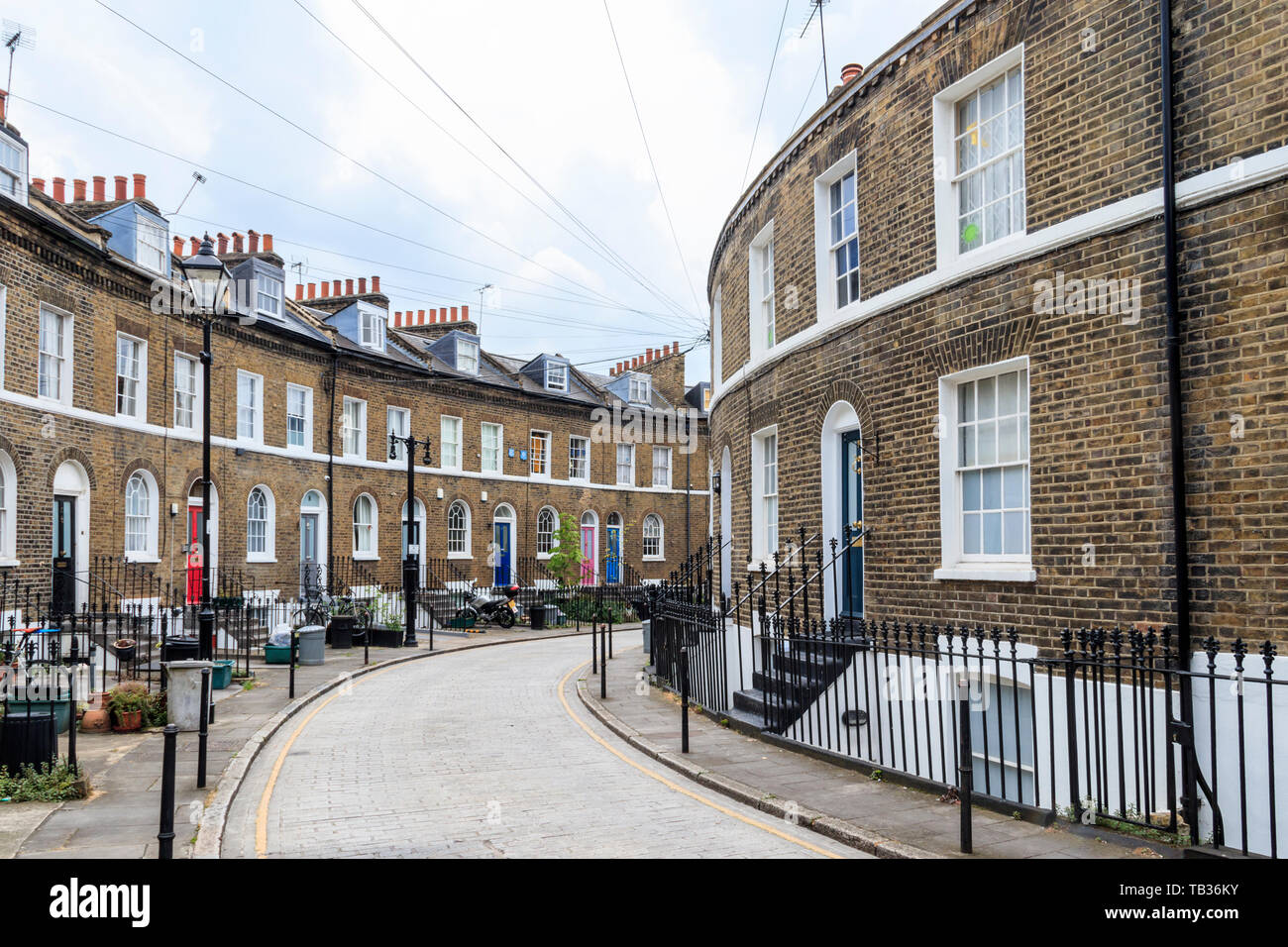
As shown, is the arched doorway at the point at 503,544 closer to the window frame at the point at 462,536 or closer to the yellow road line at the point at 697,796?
the window frame at the point at 462,536

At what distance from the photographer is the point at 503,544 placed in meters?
35.7

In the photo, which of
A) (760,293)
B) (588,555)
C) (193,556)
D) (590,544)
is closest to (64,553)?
(193,556)

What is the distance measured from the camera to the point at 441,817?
26.0 ft

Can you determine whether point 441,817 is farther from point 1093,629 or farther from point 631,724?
point 1093,629

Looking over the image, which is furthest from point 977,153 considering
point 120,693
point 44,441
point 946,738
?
point 44,441

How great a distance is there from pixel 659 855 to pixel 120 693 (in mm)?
8210

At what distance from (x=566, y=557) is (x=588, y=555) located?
3677mm

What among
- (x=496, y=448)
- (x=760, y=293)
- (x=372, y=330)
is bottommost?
(x=496, y=448)

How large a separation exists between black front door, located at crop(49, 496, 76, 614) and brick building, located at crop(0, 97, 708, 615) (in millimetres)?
56

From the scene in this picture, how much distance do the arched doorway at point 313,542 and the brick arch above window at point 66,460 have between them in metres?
8.05

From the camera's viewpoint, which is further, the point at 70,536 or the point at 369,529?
the point at 369,529

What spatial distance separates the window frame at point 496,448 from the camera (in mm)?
34656

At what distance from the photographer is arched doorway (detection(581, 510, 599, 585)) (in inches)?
1513

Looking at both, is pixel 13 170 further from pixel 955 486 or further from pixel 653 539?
pixel 653 539
